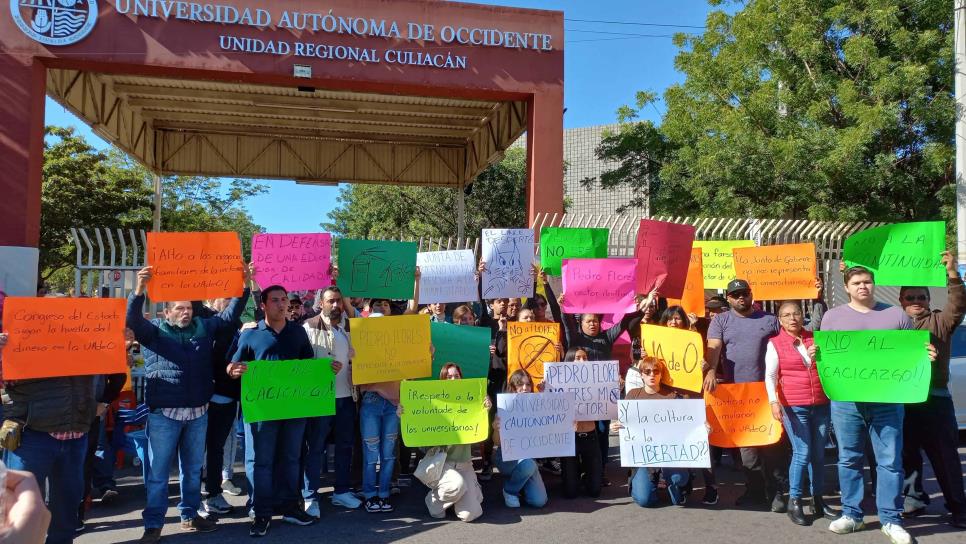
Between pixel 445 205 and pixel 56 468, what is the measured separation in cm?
2386

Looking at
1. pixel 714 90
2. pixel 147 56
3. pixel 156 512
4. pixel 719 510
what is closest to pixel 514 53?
pixel 714 90

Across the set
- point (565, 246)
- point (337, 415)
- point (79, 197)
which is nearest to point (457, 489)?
point (337, 415)

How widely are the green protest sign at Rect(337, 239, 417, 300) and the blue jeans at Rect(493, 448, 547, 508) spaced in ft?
6.30

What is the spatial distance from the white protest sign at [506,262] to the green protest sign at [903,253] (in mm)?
2977

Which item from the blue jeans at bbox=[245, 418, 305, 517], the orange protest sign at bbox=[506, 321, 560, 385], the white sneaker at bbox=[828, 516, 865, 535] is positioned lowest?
the white sneaker at bbox=[828, 516, 865, 535]

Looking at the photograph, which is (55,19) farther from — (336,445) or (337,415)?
(336,445)

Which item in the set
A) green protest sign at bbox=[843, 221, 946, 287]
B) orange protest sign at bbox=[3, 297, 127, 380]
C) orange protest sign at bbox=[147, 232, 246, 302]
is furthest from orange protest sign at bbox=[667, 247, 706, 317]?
orange protest sign at bbox=[3, 297, 127, 380]

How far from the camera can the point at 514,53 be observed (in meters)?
13.2

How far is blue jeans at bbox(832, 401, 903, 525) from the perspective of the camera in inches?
205

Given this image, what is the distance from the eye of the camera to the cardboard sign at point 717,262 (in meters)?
7.89

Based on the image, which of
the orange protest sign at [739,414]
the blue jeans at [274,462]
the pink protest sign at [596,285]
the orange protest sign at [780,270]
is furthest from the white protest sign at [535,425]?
the orange protest sign at [780,270]

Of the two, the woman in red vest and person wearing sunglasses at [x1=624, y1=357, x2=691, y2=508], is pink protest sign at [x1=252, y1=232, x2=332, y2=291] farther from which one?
the woman in red vest

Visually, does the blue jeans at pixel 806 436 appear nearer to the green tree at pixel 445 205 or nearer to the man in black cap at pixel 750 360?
the man in black cap at pixel 750 360

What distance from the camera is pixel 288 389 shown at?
5605 millimetres
